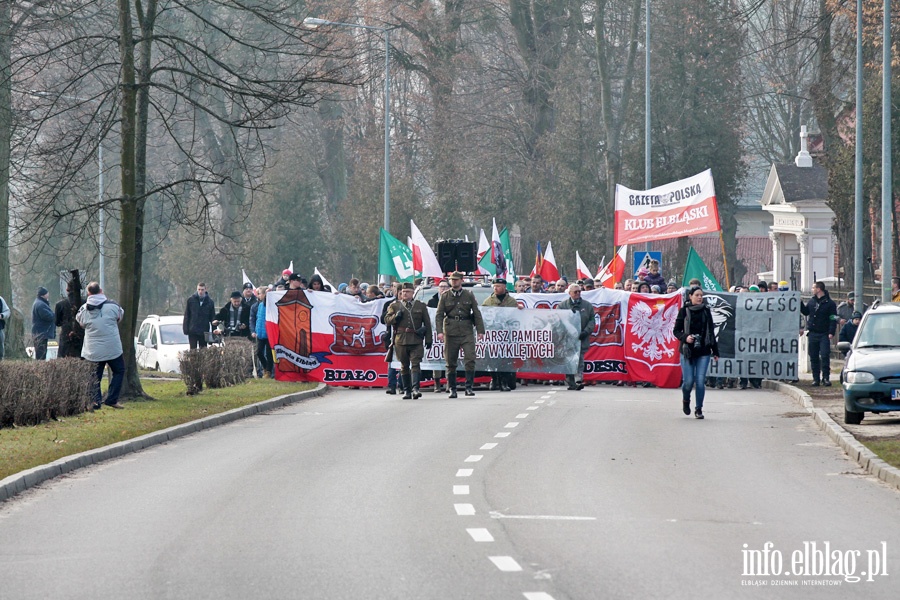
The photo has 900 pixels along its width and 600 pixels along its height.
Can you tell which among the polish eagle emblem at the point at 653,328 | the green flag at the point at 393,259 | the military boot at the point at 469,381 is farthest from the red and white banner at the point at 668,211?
the military boot at the point at 469,381

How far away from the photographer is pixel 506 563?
861 cm

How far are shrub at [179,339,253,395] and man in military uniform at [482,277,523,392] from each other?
4.47 metres

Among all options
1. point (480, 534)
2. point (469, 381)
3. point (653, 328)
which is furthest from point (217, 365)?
point (480, 534)

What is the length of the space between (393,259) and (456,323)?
8.95 meters

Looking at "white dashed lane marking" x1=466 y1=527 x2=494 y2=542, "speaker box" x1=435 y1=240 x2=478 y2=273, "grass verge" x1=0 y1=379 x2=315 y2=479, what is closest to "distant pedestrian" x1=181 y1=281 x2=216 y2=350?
"grass verge" x1=0 y1=379 x2=315 y2=479

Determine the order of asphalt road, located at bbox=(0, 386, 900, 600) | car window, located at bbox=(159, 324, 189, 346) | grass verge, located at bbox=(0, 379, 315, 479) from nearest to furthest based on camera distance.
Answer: asphalt road, located at bbox=(0, 386, 900, 600), grass verge, located at bbox=(0, 379, 315, 479), car window, located at bbox=(159, 324, 189, 346)

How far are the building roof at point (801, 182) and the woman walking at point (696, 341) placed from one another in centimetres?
4093

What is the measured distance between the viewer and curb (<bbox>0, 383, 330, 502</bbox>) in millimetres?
12203

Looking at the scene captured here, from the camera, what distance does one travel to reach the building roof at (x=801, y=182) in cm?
5922

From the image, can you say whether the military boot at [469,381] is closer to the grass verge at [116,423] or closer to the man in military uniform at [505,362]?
the man in military uniform at [505,362]

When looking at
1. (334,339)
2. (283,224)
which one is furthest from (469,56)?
(334,339)

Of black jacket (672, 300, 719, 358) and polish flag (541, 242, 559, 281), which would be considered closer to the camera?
black jacket (672, 300, 719, 358)

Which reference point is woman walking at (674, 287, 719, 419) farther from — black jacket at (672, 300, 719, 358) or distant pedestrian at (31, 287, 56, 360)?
distant pedestrian at (31, 287, 56, 360)

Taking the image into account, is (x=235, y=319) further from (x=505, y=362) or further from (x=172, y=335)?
(x=505, y=362)
